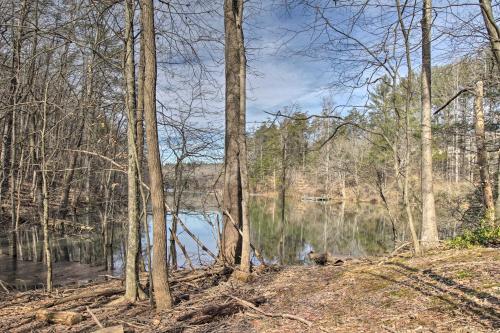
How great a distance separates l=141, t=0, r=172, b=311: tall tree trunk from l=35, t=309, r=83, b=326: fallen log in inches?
44.5

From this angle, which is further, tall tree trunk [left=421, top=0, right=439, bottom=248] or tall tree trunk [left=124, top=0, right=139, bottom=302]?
tall tree trunk [left=421, top=0, right=439, bottom=248]

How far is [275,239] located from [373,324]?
1637 centimetres

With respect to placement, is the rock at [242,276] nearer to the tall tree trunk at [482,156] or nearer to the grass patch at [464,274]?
the grass patch at [464,274]

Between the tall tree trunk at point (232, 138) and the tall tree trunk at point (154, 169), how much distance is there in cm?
242

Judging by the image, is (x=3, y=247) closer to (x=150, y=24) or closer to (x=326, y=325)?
(x=150, y=24)

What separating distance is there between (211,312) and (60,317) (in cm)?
220

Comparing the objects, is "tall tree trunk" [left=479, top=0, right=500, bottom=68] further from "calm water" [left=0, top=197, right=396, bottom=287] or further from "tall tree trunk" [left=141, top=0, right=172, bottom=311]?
"calm water" [left=0, top=197, right=396, bottom=287]

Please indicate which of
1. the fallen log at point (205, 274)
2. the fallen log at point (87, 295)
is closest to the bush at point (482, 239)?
the fallen log at point (205, 274)

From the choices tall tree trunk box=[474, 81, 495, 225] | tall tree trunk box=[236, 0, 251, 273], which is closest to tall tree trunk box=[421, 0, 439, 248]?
tall tree trunk box=[474, 81, 495, 225]

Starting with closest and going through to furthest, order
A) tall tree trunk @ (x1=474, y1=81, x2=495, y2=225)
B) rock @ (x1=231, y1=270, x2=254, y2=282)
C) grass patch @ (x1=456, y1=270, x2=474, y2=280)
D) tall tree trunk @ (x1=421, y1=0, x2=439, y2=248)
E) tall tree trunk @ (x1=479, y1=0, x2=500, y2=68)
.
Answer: tall tree trunk @ (x1=479, y1=0, x2=500, y2=68)
grass patch @ (x1=456, y1=270, x2=474, y2=280)
rock @ (x1=231, y1=270, x2=254, y2=282)
tall tree trunk @ (x1=421, y1=0, x2=439, y2=248)
tall tree trunk @ (x1=474, y1=81, x2=495, y2=225)

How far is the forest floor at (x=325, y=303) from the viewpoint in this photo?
3.51m

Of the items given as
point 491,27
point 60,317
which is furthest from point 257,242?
point 491,27

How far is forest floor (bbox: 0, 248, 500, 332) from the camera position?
3.51m

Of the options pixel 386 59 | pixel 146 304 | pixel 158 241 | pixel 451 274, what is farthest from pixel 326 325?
pixel 386 59
